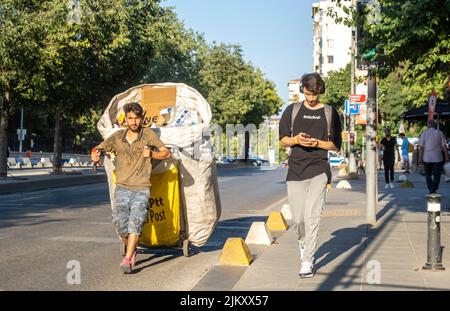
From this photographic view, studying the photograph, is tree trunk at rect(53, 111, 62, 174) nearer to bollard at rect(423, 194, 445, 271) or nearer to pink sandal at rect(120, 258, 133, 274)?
pink sandal at rect(120, 258, 133, 274)

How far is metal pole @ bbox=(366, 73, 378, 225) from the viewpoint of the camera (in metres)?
12.7

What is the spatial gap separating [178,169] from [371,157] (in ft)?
18.1

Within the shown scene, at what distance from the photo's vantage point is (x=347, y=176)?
107ft

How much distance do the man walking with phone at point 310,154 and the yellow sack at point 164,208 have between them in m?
1.60

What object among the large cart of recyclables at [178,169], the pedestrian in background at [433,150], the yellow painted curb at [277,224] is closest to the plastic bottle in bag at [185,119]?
the large cart of recyclables at [178,169]

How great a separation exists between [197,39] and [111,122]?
54925 mm

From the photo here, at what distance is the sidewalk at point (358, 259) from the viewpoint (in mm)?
6898

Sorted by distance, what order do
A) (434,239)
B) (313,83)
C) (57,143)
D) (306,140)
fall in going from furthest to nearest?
(57,143) < (434,239) < (313,83) < (306,140)

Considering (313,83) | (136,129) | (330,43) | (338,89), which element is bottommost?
(136,129)

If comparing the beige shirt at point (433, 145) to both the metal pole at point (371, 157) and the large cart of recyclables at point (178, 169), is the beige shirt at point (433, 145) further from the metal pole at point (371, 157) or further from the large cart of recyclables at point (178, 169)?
the large cart of recyclables at point (178, 169)

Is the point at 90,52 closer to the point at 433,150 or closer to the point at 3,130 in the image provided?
the point at 3,130

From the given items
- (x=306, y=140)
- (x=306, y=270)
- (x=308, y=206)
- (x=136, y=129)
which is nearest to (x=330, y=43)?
(x=136, y=129)

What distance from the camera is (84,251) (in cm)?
959
